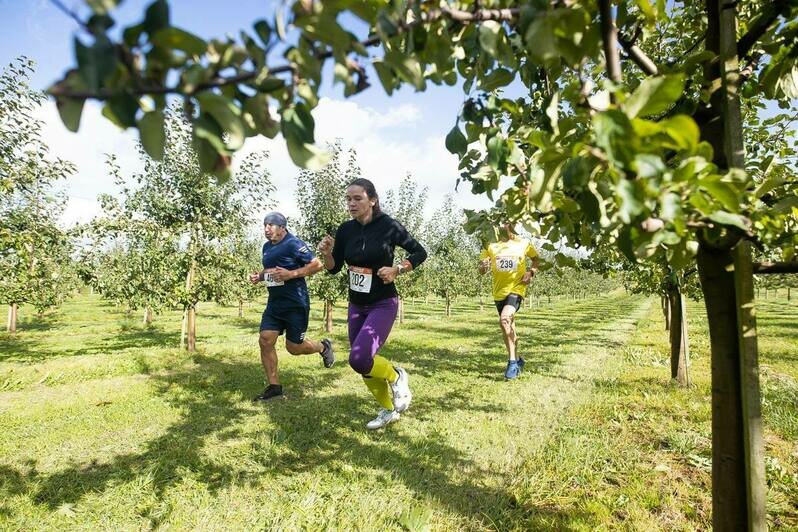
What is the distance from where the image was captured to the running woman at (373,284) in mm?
3771

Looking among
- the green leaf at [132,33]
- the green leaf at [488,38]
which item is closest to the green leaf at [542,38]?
the green leaf at [488,38]

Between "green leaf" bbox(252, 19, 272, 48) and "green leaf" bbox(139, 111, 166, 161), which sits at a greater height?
"green leaf" bbox(252, 19, 272, 48)

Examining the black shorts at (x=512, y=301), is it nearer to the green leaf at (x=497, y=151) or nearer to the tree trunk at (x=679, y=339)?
the tree trunk at (x=679, y=339)

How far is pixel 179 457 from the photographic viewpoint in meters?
3.26

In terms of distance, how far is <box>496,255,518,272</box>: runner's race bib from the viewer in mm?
6131

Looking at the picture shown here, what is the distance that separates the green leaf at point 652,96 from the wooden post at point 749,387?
0.92 metres

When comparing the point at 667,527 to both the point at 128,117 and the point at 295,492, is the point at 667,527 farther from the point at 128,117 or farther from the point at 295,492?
the point at 128,117

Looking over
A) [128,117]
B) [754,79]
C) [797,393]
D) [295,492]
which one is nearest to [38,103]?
[295,492]

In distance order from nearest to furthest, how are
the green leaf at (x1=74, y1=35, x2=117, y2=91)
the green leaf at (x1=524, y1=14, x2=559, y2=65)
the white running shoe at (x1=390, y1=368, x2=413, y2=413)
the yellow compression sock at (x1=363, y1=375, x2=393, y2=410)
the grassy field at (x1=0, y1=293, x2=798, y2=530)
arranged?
the green leaf at (x1=74, y1=35, x2=117, y2=91), the green leaf at (x1=524, y1=14, x2=559, y2=65), the grassy field at (x1=0, y1=293, x2=798, y2=530), the yellow compression sock at (x1=363, y1=375, x2=393, y2=410), the white running shoe at (x1=390, y1=368, x2=413, y2=413)

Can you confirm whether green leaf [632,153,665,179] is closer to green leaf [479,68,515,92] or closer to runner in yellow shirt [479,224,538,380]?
green leaf [479,68,515,92]

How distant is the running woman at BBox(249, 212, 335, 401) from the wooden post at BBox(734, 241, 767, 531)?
4.04m

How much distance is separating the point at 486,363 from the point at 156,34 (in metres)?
7.24

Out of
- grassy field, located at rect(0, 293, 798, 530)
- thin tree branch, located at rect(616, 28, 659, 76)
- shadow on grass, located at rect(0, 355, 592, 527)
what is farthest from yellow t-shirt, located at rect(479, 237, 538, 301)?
thin tree branch, located at rect(616, 28, 659, 76)

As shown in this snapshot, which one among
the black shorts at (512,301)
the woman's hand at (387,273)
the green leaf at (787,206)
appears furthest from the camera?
the black shorts at (512,301)
